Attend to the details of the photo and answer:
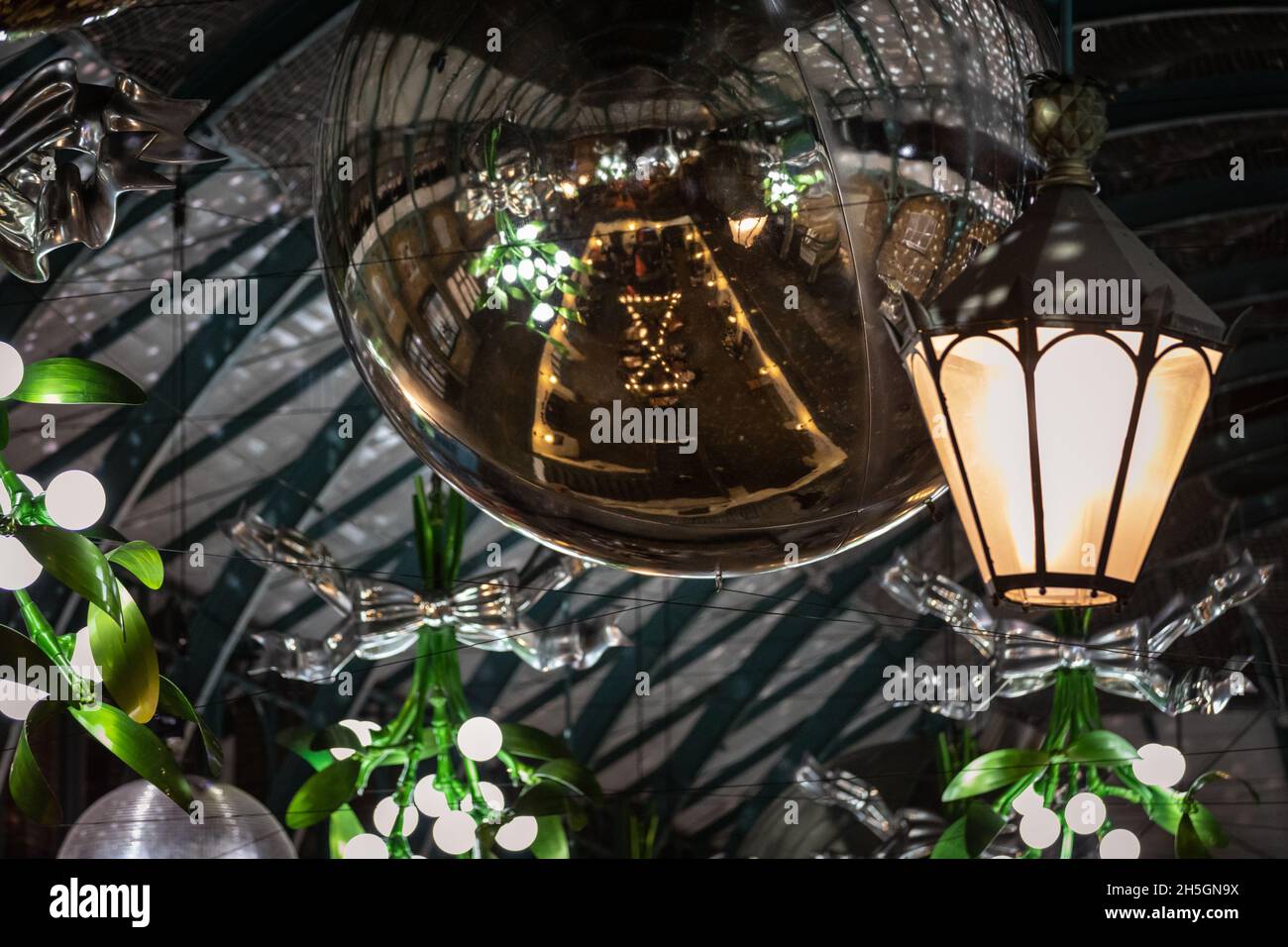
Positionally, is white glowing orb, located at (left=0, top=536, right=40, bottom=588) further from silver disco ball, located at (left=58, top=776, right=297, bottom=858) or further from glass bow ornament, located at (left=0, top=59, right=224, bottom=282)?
silver disco ball, located at (left=58, top=776, right=297, bottom=858)

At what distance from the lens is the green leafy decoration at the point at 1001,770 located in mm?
4805

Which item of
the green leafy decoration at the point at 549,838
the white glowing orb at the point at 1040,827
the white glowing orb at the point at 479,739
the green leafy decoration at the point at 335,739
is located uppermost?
the white glowing orb at the point at 479,739

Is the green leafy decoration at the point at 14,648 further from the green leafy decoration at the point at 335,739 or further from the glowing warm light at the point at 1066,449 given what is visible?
the green leafy decoration at the point at 335,739

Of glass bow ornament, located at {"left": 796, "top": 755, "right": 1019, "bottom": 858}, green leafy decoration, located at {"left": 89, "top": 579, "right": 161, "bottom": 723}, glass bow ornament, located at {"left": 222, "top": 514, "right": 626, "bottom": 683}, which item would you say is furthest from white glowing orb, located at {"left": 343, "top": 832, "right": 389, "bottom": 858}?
glass bow ornament, located at {"left": 796, "top": 755, "right": 1019, "bottom": 858}

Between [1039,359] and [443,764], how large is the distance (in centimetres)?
362

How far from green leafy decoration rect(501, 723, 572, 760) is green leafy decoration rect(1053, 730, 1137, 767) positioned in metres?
1.45

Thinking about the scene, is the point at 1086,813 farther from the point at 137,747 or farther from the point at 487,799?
the point at 137,747

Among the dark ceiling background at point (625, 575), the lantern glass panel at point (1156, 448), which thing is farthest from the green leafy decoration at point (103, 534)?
the dark ceiling background at point (625, 575)

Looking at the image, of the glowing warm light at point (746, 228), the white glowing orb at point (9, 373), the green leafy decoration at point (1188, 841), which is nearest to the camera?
the glowing warm light at point (746, 228)

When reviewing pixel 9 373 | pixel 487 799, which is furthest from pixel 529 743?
pixel 9 373

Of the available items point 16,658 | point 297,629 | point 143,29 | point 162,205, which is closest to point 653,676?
point 297,629

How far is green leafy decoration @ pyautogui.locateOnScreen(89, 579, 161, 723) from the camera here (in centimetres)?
157

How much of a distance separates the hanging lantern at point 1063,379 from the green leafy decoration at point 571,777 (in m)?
3.49

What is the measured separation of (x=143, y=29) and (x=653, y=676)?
18.7 feet
